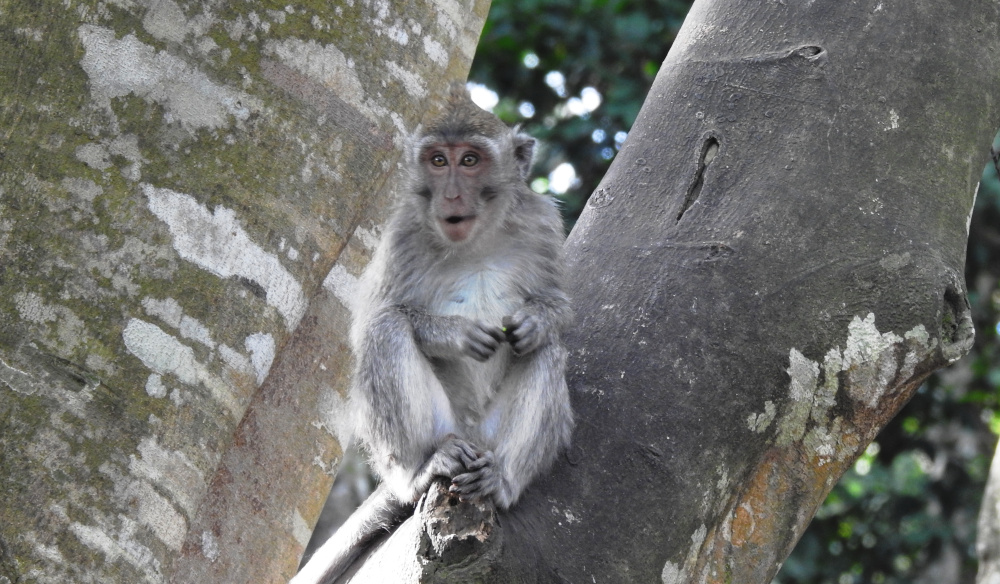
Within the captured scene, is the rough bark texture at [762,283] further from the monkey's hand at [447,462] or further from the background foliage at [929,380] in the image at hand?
the background foliage at [929,380]

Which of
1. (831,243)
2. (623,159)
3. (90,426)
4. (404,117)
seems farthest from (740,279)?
(90,426)

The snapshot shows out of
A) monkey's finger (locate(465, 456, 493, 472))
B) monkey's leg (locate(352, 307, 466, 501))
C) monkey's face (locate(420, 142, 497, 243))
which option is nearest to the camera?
monkey's finger (locate(465, 456, 493, 472))

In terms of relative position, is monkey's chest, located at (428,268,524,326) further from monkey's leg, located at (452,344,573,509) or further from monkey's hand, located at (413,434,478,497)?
monkey's hand, located at (413,434,478,497)

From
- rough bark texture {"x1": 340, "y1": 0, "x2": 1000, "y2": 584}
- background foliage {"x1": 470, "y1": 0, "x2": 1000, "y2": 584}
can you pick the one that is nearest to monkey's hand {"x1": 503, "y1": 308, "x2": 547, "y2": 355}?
rough bark texture {"x1": 340, "y1": 0, "x2": 1000, "y2": 584}

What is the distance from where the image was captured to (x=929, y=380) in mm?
9773

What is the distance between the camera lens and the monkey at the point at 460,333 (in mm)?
3602

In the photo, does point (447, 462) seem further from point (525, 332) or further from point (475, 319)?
point (475, 319)

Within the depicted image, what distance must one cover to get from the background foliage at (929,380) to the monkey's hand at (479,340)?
517 cm

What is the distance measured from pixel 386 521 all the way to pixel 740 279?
4.90 ft

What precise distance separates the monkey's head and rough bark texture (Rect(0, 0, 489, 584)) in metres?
0.44

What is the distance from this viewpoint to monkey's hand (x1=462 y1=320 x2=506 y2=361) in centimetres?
395

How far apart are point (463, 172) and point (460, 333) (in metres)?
0.79

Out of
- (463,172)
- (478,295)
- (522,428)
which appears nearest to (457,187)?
(463,172)

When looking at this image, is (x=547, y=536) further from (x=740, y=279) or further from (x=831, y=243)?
(x=831, y=243)
